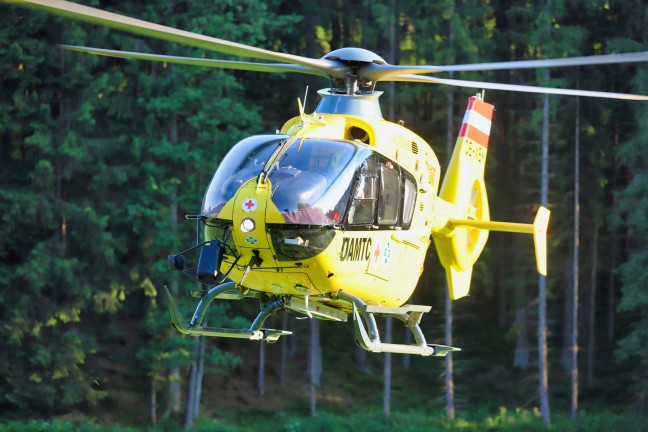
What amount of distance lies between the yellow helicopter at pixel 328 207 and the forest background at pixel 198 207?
55.1ft

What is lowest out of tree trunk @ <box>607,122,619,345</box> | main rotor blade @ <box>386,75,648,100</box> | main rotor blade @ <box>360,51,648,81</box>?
tree trunk @ <box>607,122,619,345</box>

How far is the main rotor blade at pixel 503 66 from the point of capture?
13.0m

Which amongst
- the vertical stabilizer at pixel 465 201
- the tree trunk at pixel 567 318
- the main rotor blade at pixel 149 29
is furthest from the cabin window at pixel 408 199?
the tree trunk at pixel 567 318

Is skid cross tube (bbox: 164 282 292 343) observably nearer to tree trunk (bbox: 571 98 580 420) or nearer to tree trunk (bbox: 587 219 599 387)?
tree trunk (bbox: 571 98 580 420)

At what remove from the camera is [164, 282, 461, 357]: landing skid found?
46.0ft

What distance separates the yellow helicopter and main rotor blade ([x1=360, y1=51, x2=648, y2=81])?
19 millimetres

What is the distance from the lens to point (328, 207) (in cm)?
1351

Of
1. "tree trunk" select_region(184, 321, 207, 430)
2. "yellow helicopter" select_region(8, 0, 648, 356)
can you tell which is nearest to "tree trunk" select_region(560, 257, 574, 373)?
"tree trunk" select_region(184, 321, 207, 430)

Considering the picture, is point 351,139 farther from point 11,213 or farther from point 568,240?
point 568,240

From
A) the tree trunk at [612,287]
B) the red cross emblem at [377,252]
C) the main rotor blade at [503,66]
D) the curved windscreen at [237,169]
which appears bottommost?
the tree trunk at [612,287]

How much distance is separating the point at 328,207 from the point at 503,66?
2368mm

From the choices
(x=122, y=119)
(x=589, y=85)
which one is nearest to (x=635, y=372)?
(x=589, y=85)

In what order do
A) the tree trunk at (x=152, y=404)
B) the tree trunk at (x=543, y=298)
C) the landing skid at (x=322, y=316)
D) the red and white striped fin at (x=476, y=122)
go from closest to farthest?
the landing skid at (x=322, y=316) → the red and white striped fin at (x=476, y=122) → the tree trunk at (x=543, y=298) → the tree trunk at (x=152, y=404)

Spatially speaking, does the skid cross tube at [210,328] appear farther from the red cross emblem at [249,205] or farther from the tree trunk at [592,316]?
the tree trunk at [592,316]
